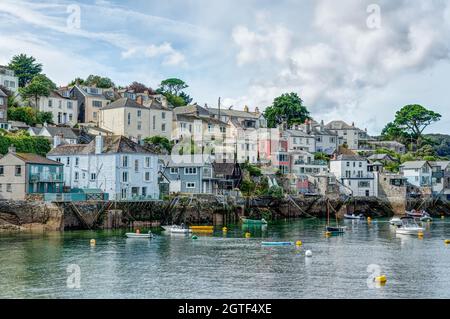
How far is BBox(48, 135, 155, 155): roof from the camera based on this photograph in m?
85.2

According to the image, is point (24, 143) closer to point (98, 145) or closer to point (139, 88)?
point (98, 145)

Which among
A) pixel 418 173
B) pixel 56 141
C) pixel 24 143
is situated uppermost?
pixel 56 141

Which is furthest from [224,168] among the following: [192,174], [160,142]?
[160,142]

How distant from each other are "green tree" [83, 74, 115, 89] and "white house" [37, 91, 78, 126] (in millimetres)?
22020

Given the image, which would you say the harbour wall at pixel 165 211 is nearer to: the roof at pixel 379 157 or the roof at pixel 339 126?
the roof at pixel 379 157

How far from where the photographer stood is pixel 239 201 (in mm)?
98750

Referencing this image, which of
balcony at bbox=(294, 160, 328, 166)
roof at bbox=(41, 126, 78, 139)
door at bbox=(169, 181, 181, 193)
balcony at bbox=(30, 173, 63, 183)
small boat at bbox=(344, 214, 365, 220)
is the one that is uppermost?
roof at bbox=(41, 126, 78, 139)

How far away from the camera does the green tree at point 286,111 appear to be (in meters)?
152

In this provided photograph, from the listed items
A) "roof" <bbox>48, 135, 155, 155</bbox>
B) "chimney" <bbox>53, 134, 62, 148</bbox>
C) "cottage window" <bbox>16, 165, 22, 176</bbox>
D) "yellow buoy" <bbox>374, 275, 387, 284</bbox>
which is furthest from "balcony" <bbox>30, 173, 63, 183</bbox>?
"yellow buoy" <bbox>374, 275, 387, 284</bbox>

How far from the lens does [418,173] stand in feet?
438

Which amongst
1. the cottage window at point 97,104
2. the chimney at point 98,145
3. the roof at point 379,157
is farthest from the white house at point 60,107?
the roof at point 379,157

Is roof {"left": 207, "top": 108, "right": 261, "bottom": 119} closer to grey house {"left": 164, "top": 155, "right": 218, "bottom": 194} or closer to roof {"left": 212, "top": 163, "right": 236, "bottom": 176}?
roof {"left": 212, "top": 163, "right": 236, "bottom": 176}

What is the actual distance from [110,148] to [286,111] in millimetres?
73363
